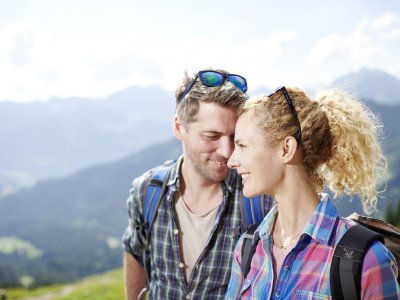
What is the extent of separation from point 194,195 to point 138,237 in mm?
740

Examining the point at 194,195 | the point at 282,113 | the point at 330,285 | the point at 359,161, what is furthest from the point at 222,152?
the point at 330,285

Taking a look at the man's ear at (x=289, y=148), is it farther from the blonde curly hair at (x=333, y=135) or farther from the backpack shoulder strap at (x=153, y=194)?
the backpack shoulder strap at (x=153, y=194)

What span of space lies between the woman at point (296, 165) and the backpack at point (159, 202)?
488mm

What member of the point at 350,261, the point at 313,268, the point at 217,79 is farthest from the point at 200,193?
the point at 350,261

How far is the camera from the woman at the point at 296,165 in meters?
2.98

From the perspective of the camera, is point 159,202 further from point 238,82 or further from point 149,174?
point 238,82

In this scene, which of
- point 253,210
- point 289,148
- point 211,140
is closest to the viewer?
point 289,148

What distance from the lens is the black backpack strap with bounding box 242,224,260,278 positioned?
3125mm

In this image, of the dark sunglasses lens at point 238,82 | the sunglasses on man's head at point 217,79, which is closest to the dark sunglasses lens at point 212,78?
the sunglasses on man's head at point 217,79

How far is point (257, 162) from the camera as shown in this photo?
10.3 ft

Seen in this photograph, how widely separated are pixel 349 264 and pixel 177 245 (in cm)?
191

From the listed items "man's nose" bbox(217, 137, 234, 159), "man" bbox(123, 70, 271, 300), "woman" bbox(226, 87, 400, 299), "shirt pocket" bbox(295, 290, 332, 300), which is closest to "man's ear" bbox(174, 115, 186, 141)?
"man" bbox(123, 70, 271, 300)

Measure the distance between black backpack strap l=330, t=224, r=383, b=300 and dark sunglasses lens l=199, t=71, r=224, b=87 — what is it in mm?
2071

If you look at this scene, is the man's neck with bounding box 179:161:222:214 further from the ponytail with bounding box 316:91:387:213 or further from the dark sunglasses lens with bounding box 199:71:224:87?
the ponytail with bounding box 316:91:387:213
